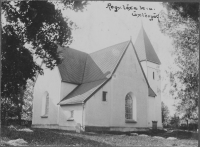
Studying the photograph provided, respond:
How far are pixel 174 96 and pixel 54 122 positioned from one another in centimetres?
604

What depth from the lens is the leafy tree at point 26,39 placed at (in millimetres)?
8457

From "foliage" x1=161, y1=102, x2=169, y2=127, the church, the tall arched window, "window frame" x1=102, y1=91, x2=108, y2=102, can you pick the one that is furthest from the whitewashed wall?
"foliage" x1=161, y1=102, x2=169, y2=127

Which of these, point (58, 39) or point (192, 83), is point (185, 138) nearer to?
point (192, 83)

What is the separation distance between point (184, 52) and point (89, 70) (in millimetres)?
5006

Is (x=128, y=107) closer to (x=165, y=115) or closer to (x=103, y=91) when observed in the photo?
(x=103, y=91)

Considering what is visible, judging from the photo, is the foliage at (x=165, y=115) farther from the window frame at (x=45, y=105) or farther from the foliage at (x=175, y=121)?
the window frame at (x=45, y=105)

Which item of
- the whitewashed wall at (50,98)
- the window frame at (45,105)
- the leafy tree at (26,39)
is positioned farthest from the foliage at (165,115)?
the leafy tree at (26,39)

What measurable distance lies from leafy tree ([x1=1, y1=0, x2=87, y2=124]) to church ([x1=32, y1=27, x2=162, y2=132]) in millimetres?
673

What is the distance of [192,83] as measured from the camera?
1073 centimetres

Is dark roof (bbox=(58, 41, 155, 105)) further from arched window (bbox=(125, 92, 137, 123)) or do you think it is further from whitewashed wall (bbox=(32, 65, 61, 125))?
arched window (bbox=(125, 92, 137, 123))

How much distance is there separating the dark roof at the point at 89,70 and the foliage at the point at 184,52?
238cm

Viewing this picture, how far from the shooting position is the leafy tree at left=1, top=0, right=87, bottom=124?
8457 millimetres

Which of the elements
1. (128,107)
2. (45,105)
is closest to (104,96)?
(128,107)

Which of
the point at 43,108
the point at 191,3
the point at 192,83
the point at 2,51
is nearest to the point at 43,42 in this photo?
the point at 2,51
